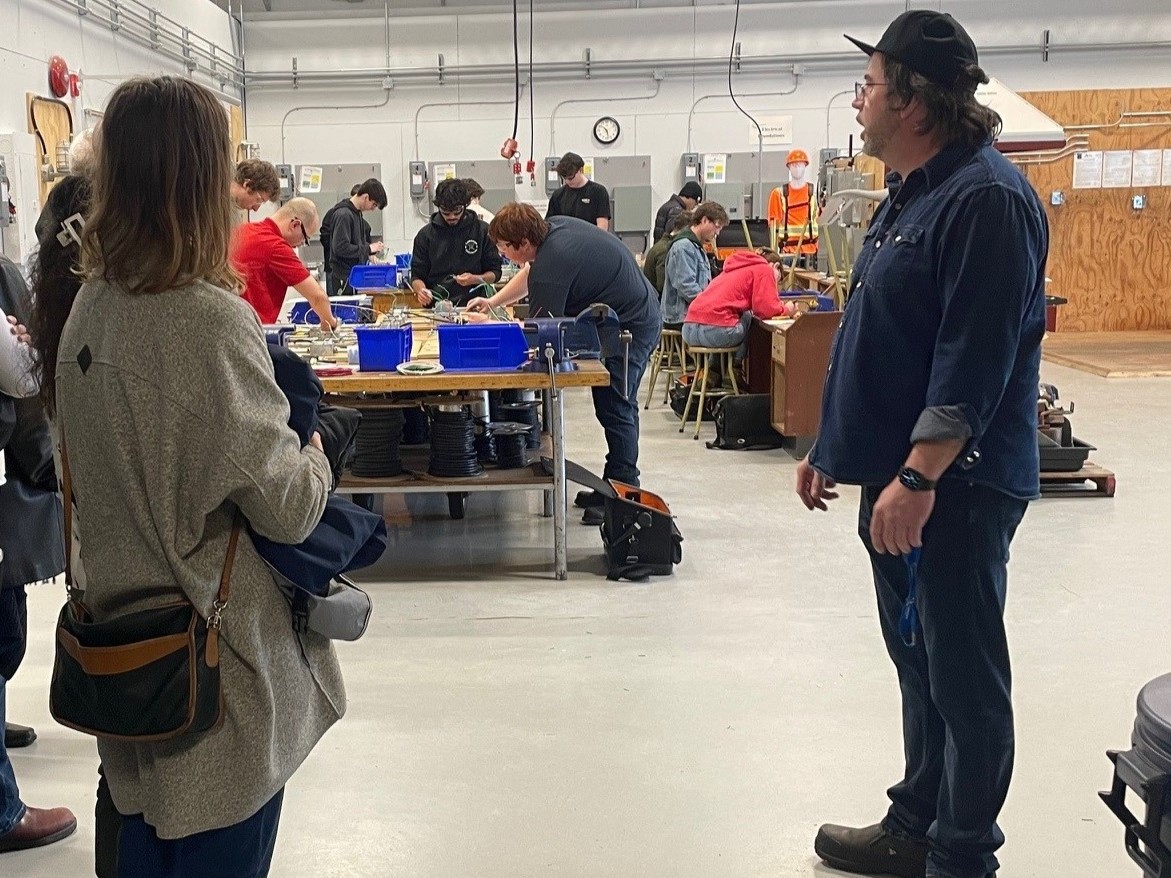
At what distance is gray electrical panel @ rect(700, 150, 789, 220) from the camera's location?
494 inches

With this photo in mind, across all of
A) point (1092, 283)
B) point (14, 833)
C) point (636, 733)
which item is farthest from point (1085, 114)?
point (14, 833)

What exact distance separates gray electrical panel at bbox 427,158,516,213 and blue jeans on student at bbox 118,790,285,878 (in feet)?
36.9

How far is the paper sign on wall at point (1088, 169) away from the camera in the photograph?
450 inches

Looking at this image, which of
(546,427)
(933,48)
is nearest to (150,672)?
(933,48)

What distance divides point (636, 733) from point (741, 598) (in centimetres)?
122

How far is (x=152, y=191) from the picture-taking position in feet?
4.64

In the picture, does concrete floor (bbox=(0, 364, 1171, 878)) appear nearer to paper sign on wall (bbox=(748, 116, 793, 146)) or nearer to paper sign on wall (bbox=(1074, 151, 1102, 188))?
paper sign on wall (bbox=(1074, 151, 1102, 188))

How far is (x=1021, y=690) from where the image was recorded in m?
3.29

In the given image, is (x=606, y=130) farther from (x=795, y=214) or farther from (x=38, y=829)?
(x=38, y=829)

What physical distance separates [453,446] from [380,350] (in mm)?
470

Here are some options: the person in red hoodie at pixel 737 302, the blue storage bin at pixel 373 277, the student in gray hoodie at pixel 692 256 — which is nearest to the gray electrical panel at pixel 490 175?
the blue storage bin at pixel 373 277

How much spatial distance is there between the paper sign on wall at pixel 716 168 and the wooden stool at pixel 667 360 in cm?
360

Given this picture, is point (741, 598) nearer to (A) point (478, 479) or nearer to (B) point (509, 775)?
(A) point (478, 479)

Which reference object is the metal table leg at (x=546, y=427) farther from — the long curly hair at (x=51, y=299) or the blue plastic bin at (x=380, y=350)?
the long curly hair at (x=51, y=299)
